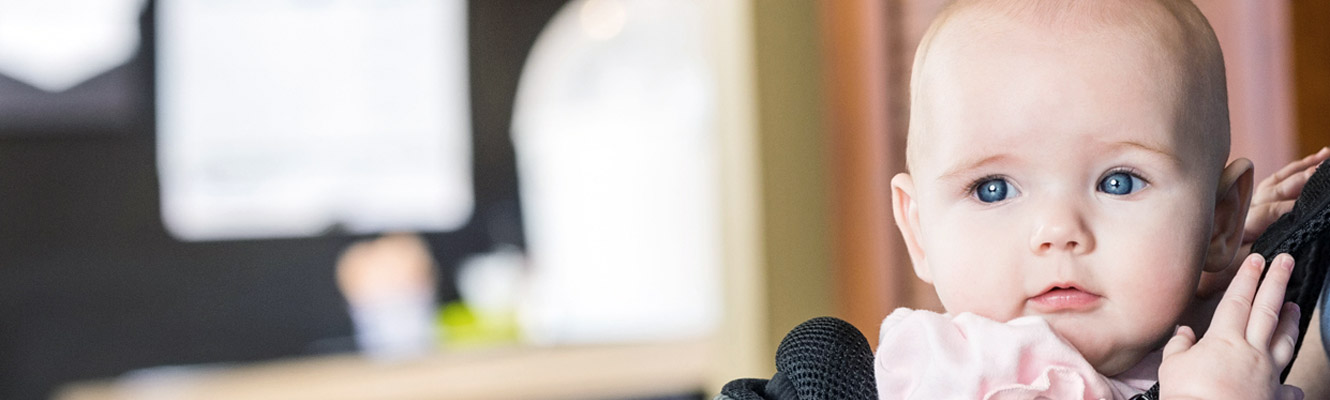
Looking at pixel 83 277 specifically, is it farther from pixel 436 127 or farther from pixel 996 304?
pixel 996 304

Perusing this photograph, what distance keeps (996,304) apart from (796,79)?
1.06 metres

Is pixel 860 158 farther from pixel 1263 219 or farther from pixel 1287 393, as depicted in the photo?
pixel 1287 393

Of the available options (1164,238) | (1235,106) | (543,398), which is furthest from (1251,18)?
(543,398)

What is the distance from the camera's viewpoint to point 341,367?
2.06 meters

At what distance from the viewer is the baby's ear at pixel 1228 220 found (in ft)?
1.26

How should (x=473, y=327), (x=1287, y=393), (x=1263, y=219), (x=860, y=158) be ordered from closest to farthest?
(x=1287, y=393) < (x=1263, y=219) < (x=860, y=158) < (x=473, y=327)

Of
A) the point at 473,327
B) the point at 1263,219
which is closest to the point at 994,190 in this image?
the point at 1263,219

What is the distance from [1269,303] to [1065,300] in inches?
2.4

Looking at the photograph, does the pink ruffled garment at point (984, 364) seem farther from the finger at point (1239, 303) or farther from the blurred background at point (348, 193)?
the blurred background at point (348, 193)

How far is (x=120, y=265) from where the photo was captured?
7.55 feet

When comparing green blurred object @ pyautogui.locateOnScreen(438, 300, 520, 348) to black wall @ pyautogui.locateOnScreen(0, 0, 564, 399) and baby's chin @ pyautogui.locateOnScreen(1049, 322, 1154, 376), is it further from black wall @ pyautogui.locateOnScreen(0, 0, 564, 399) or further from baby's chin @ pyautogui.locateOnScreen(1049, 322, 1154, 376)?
baby's chin @ pyautogui.locateOnScreen(1049, 322, 1154, 376)

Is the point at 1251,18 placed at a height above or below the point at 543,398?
above

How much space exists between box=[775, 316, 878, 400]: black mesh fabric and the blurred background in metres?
1.72

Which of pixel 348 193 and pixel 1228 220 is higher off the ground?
pixel 1228 220
